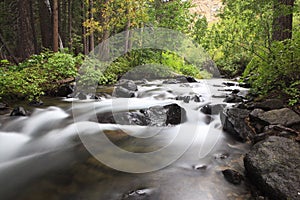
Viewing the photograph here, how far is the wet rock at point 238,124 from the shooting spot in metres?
4.25

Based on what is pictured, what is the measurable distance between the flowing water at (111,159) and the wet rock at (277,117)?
0.64m

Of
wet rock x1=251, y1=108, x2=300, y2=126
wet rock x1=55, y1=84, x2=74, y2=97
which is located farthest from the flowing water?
wet rock x1=55, y1=84, x2=74, y2=97

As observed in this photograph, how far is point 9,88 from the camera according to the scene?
6570 millimetres

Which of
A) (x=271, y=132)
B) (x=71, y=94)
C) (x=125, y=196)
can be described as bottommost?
(x=125, y=196)

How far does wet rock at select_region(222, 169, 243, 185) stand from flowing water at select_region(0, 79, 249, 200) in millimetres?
→ 79

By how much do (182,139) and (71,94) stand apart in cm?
465

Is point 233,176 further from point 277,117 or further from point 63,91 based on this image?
point 63,91

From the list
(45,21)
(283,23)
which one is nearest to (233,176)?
(283,23)

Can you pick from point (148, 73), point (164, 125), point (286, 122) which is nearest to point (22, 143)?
point (164, 125)

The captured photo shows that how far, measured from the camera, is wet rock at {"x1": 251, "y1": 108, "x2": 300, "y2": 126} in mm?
3845

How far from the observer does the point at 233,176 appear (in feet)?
9.91

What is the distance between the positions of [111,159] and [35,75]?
5.22m

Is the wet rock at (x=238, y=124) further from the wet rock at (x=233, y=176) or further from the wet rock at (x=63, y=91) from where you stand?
the wet rock at (x=63, y=91)

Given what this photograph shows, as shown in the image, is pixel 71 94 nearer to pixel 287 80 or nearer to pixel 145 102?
pixel 145 102
